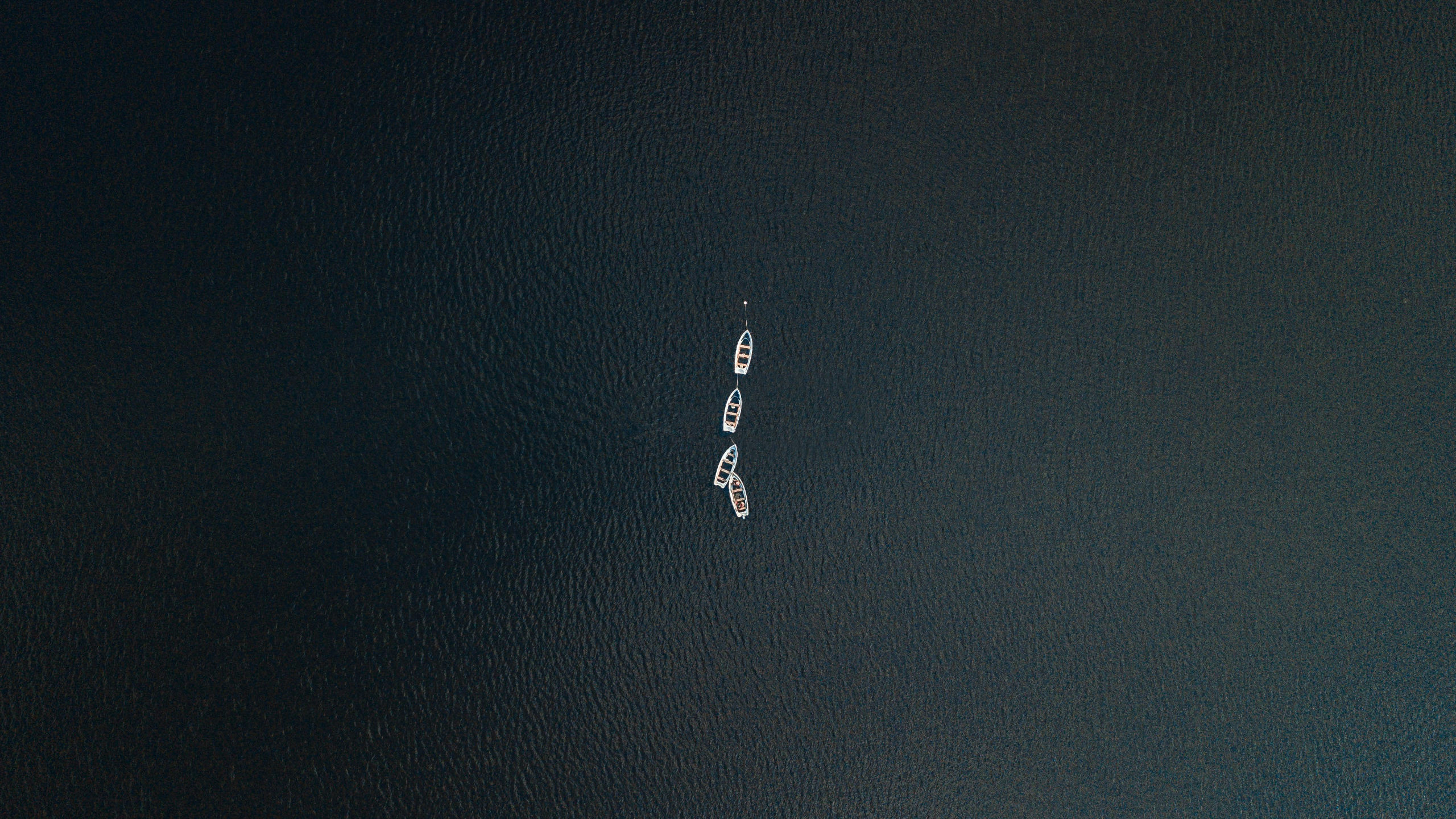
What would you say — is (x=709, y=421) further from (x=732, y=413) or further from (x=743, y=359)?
(x=743, y=359)

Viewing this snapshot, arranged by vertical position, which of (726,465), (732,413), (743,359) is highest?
(743,359)

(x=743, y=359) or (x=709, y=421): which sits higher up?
(x=743, y=359)

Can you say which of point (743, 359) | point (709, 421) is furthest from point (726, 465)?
point (743, 359)

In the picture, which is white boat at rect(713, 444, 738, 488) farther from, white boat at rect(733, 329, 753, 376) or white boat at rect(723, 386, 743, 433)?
white boat at rect(733, 329, 753, 376)

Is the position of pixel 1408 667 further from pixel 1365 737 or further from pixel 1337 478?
pixel 1337 478

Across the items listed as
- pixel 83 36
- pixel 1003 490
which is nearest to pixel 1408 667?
pixel 1003 490

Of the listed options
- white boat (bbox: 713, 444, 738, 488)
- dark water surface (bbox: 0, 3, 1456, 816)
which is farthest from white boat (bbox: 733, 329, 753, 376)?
white boat (bbox: 713, 444, 738, 488)
